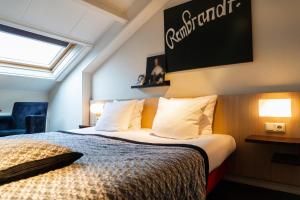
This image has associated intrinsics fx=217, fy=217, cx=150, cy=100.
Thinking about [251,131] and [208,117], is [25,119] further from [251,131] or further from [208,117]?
[251,131]

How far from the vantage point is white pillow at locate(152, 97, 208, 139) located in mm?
2012

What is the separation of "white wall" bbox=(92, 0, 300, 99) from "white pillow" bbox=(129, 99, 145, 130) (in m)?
0.28

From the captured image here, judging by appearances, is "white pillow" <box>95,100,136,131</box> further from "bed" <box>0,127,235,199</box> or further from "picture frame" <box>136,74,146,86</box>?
"bed" <box>0,127,235,199</box>

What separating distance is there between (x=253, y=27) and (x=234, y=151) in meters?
1.27

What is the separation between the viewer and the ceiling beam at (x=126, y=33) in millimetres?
2806

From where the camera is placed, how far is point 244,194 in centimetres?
196

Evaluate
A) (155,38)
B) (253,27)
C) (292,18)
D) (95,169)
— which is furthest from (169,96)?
(95,169)

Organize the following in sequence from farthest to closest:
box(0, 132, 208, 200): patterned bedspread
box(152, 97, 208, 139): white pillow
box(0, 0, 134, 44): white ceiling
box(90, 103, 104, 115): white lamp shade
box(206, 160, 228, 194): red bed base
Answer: box(90, 103, 104, 115): white lamp shade, box(0, 0, 134, 44): white ceiling, box(152, 97, 208, 139): white pillow, box(206, 160, 228, 194): red bed base, box(0, 132, 208, 200): patterned bedspread

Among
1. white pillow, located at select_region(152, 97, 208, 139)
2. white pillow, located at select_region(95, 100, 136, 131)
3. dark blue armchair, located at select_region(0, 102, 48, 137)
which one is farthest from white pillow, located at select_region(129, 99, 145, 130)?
dark blue armchair, located at select_region(0, 102, 48, 137)

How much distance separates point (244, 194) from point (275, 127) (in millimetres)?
667

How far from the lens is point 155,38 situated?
9.55ft

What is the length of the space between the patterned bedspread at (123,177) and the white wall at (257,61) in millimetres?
1104

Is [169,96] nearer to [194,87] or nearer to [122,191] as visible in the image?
[194,87]

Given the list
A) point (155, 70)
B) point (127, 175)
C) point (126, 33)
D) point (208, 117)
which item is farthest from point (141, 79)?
point (127, 175)
